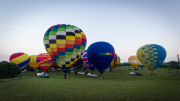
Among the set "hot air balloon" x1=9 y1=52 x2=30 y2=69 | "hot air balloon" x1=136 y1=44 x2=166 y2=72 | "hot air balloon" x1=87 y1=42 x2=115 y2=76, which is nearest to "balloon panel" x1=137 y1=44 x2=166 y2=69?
"hot air balloon" x1=136 y1=44 x2=166 y2=72

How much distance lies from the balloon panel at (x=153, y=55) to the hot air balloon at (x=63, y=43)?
19.1 metres

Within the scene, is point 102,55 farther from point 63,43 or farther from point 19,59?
point 19,59

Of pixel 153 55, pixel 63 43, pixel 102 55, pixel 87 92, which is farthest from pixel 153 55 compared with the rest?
pixel 87 92

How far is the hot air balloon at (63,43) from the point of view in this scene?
21.5 metres

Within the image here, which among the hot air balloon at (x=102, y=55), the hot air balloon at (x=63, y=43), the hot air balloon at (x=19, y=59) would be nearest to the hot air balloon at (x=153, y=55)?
the hot air balloon at (x=102, y=55)

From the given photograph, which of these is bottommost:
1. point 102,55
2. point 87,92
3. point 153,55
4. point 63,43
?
point 87,92

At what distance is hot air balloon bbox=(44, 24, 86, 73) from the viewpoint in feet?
70.5

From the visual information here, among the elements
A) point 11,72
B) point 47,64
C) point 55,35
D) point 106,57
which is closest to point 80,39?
point 55,35

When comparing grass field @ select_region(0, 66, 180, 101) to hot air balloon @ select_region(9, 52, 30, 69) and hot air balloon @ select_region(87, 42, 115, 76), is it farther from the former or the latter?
hot air balloon @ select_region(9, 52, 30, 69)

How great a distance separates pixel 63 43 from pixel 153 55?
22840 mm

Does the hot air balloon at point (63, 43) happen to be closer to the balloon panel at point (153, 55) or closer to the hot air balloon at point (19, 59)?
the balloon panel at point (153, 55)

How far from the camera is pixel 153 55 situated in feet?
95.2

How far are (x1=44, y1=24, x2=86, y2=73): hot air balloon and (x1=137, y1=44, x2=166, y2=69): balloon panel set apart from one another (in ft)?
62.7

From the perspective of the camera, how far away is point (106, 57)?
82.1 ft
